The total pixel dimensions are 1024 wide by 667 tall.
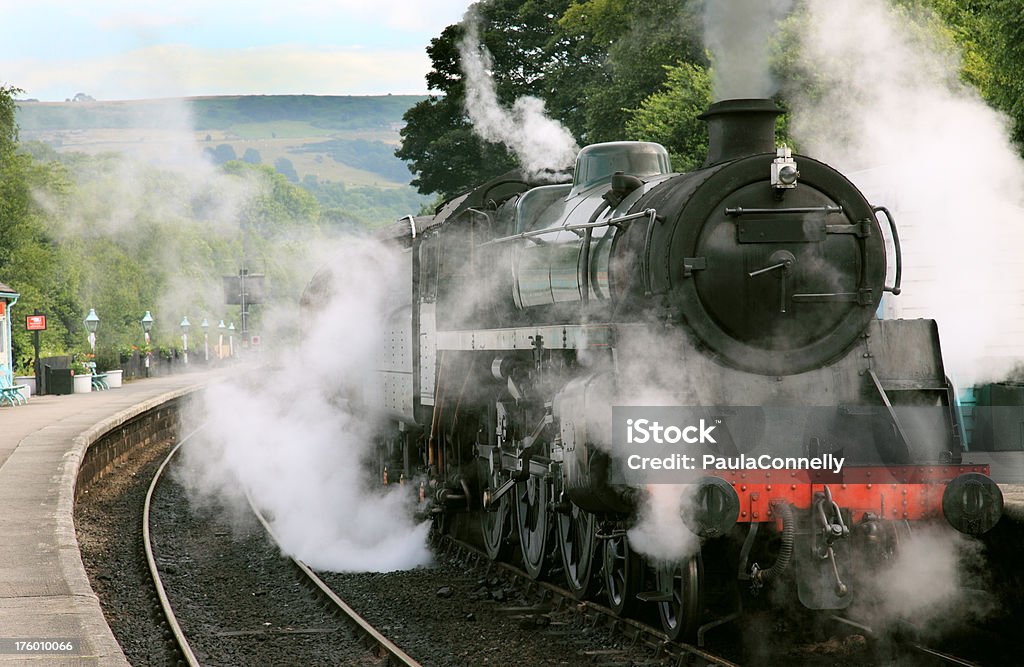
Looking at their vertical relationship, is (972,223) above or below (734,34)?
below

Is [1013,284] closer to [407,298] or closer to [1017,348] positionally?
[1017,348]

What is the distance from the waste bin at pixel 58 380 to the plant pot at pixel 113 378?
10.3 feet

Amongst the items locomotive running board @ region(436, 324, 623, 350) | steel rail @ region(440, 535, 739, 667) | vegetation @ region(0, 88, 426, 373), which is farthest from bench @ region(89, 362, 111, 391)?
steel rail @ region(440, 535, 739, 667)

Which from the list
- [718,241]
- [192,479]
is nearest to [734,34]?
[718,241]

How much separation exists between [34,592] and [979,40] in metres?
14.8

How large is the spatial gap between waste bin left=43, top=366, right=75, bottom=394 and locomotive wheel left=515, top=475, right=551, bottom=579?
24.5 m

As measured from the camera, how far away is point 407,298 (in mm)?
11961

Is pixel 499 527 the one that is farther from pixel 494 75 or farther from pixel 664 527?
pixel 494 75

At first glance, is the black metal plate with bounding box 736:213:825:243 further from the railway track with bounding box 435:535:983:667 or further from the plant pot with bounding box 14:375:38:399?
the plant pot with bounding box 14:375:38:399

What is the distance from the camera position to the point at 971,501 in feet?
19.8

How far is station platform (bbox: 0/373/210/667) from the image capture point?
6.62 m

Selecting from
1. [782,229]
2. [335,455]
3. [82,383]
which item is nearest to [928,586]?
[782,229]

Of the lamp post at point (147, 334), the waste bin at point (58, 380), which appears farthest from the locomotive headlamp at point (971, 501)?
the lamp post at point (147, 334)

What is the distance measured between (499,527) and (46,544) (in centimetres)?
370
